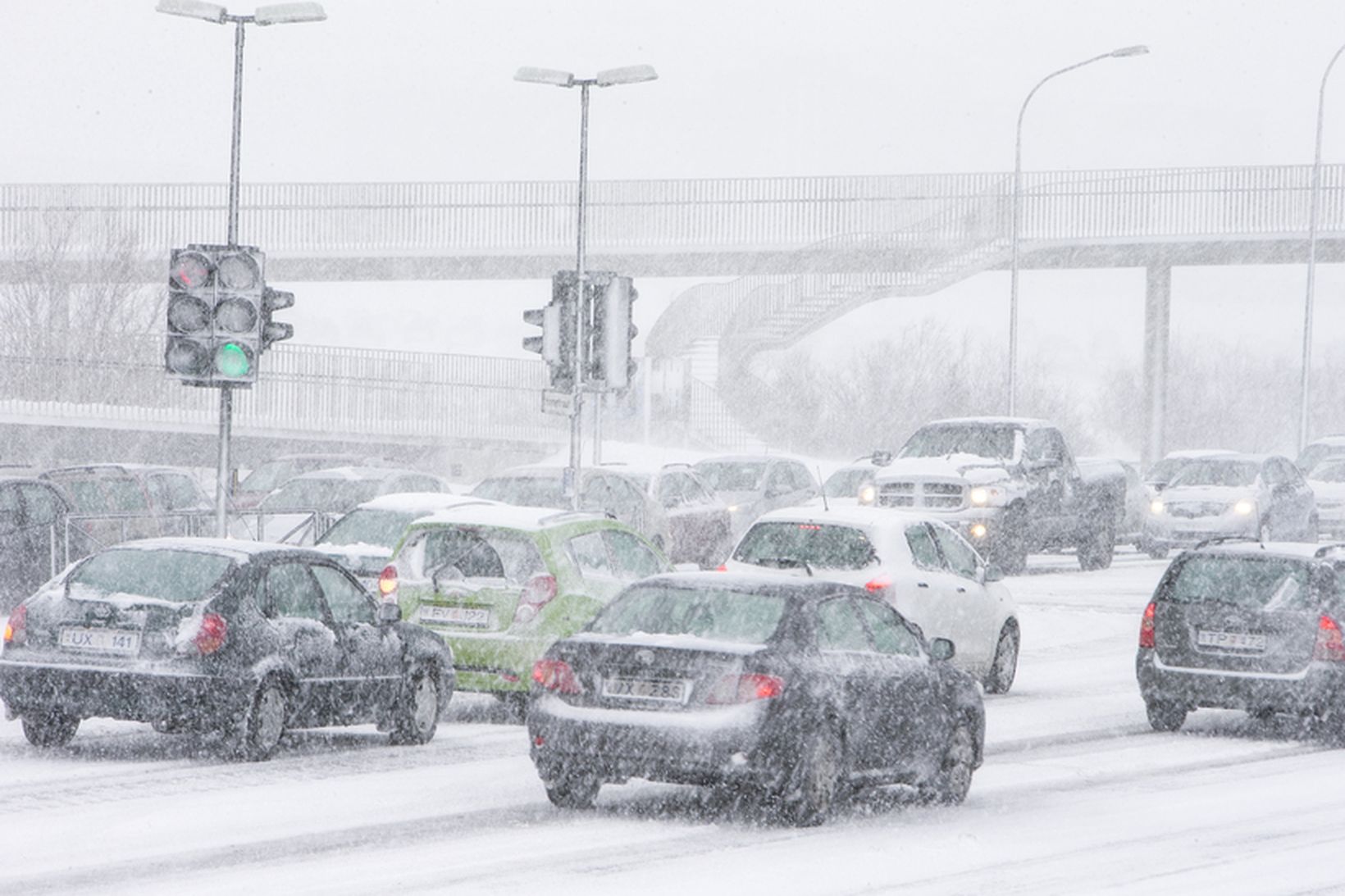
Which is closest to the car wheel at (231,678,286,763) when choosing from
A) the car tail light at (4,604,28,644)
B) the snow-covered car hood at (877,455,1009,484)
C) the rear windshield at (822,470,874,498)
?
the car tail light at (4,604,28,644)

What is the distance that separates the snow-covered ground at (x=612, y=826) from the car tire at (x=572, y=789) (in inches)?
4.2

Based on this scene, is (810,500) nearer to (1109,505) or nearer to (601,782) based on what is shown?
(1109,505)

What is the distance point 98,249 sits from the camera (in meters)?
56.3

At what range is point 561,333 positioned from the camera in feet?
90.4

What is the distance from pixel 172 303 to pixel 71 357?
32.5 metres

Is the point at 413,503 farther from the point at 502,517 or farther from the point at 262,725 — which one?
the point at 262,725

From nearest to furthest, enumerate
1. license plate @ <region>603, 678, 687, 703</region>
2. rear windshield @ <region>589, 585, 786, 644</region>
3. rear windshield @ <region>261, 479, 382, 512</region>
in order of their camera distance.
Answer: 1. license plate @ <region>603, 678, 687, 703</region>
2. rear windshield @ <region>589, 585, 786, 644</region>
3. rear windshield @ <region>261, 479, 382, 512</region>

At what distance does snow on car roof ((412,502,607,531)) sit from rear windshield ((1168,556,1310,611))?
14.3 ft

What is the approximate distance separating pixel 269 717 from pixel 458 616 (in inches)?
102

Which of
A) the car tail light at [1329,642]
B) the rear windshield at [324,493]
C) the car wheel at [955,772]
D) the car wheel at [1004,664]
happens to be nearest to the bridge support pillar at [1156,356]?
the rear windshield at [324,493]

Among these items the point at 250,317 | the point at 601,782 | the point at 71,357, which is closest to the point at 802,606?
the point at 601,782

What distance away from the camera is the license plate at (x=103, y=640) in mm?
14312

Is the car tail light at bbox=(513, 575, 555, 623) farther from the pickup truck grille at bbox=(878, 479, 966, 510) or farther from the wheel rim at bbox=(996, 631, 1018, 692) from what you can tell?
the pickup truck grille at bbox=(878, 479, 966, 510)

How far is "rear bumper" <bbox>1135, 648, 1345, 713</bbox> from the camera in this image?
16.6 m
